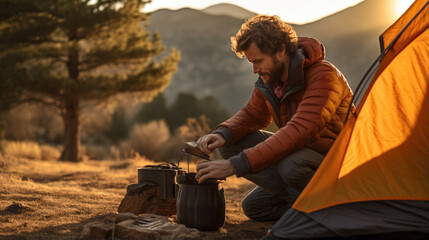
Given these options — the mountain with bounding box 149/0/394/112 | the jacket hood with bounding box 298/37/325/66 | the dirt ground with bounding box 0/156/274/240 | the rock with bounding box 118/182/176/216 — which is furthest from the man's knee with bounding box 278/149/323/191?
the mountain with bounding box 149/0/394/112

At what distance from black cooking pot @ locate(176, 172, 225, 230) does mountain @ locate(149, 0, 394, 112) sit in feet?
83.4

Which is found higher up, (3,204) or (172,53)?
(172,53)

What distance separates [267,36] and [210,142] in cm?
100

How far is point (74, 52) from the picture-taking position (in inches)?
411

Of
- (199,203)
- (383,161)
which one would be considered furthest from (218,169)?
(383,161)

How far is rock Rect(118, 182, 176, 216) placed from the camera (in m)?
3.53

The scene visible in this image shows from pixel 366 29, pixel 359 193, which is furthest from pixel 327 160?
pixel 366 29

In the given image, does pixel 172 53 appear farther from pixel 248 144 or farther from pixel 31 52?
pixel 248 144

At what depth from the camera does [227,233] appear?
10.1 feet

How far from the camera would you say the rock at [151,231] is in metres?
2.67

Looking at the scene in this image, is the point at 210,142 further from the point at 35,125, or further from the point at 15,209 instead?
the point at 35,125

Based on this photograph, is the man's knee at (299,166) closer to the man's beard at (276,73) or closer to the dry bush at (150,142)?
the man's beard at (276,73)

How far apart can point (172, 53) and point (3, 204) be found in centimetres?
836

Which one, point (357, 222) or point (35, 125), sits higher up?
point (357, 222)
